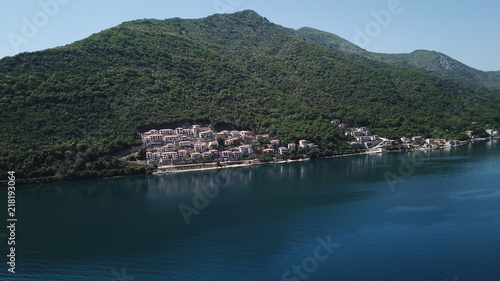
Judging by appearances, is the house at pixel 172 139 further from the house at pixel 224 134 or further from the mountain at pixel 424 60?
the mountain at pixel 424 60

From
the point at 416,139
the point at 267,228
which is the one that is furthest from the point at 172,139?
the point at 416,139

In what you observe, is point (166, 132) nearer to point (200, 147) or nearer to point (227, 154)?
point (200, 147)

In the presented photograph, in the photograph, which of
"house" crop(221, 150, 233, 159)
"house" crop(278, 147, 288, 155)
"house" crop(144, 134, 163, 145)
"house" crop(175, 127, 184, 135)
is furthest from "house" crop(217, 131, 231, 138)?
"house" crop(144, 134, 163, 145)

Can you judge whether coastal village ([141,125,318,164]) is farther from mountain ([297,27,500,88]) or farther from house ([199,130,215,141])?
mountain ([297,27,500,88])

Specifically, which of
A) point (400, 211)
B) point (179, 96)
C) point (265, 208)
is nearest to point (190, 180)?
point (265, 208)

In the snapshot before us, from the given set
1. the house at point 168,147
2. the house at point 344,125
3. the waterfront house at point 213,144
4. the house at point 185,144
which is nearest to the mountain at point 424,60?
the house at point 344,125

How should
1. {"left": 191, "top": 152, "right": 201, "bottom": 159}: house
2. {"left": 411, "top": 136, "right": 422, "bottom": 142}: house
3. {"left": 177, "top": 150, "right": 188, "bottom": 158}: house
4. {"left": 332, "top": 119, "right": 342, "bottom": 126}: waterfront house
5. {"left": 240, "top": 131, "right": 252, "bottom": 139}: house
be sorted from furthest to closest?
{"left": 332, "top": 119, "right": 342, "bottom": 126}: waterfront house, {"left": 411, "top": 136, "right": 422, "bottom": 142}: house, {"left": 240, "top": 131, "right": 252, "bottom": 139}: house, {"left": 191, "top": 152, "right": 201, "bottom": 159}: house, {"left": 177, "top": 150, "right": 188, "bottom": 158}: house

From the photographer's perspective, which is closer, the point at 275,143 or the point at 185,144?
the point at 185,144
